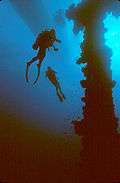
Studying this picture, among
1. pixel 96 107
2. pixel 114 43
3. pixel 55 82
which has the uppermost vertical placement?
pixel 114 43

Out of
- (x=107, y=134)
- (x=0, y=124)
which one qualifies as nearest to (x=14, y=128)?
(x=0, y=124)

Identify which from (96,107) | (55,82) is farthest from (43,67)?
(96,107)

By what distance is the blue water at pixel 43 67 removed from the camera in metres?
2.60

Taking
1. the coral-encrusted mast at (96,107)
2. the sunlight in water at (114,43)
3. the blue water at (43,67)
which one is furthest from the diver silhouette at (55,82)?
the sunlight in water at (114,43)

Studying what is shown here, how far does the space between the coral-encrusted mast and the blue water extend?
5cm

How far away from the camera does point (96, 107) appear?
2607mm

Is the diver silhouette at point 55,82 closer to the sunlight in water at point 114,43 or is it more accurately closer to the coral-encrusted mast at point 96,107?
the coral-encrusted mast at point 96,107

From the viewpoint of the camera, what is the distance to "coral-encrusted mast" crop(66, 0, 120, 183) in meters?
2.53

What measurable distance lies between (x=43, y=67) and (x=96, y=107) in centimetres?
45

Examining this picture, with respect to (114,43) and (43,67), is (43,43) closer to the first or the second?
(43,67)

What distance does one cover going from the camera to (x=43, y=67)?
8.71ft

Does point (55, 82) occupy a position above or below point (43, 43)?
below

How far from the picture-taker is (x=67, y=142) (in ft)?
8.38

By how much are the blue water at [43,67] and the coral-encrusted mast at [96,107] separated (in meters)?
0.05
